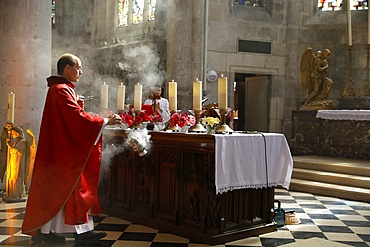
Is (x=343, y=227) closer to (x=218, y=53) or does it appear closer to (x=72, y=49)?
(x=218, y=53)

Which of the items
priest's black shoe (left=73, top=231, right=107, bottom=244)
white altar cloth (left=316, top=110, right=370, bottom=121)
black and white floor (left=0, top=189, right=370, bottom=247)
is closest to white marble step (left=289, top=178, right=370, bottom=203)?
black and white floor (left=0, top=189, right=370, bottom=247)

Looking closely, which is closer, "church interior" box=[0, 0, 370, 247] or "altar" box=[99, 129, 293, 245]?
"altar" box=[99, 129, 293, 245]

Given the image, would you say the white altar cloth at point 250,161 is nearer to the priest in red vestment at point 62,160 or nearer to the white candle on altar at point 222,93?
the white candle on altar at point 222,93

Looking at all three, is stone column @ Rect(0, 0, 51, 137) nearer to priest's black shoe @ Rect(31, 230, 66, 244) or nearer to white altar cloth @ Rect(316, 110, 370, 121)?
priest's black shoe @ Rect(31, 230, 66, 244)

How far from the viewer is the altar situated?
Result: 16.0 ft

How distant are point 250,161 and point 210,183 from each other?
497mm

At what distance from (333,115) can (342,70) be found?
149 inches

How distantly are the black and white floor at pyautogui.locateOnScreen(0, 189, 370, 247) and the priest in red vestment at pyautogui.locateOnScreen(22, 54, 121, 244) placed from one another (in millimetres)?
374

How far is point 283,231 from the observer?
5539mm

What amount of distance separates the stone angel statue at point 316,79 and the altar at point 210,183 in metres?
6.78

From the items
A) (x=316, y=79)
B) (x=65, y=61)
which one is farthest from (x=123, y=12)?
(x=65, y=61)

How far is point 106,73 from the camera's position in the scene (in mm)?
15000

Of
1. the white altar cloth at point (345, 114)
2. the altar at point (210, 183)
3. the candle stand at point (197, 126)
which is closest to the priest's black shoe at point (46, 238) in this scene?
the altar at point (210, 183)

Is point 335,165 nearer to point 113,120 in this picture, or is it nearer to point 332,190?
point 332,190
